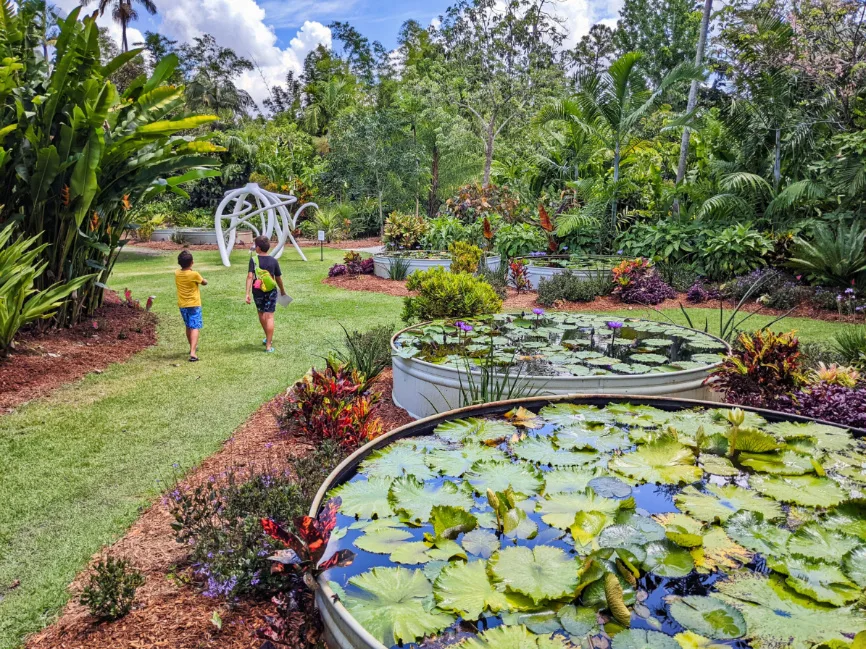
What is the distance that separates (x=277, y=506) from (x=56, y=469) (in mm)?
2301

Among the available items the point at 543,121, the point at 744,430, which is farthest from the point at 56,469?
the point at 543,121

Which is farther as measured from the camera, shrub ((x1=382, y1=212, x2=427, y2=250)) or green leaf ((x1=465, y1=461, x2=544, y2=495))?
shrub ((x1=382, y1=212, x2=427, y2=250))

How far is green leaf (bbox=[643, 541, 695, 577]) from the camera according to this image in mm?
1914

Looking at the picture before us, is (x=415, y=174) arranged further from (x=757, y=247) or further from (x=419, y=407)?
(x=419, y=407)

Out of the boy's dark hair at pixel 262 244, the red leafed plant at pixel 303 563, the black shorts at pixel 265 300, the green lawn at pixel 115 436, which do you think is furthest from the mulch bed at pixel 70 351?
the red leafed plant at pixel 303 563

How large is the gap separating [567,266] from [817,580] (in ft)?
35.1

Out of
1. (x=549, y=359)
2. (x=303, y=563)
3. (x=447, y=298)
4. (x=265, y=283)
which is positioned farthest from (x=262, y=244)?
(x=303, y=563)

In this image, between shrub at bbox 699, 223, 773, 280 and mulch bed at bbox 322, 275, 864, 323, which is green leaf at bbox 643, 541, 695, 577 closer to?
mulch bed at bbox 322, 275, 864, 323

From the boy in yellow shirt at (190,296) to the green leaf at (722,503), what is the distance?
20.2 feet

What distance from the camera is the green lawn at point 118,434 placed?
304 cm

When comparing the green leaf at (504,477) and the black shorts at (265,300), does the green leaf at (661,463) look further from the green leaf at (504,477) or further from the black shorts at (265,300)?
the black shorts at (265,300)

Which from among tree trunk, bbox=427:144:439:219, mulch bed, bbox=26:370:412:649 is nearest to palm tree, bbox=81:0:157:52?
tree trunk, bbox=427:144:439:219

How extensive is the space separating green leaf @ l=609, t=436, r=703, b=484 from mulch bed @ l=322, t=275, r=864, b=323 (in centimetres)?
586

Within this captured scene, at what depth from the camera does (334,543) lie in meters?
2.16
